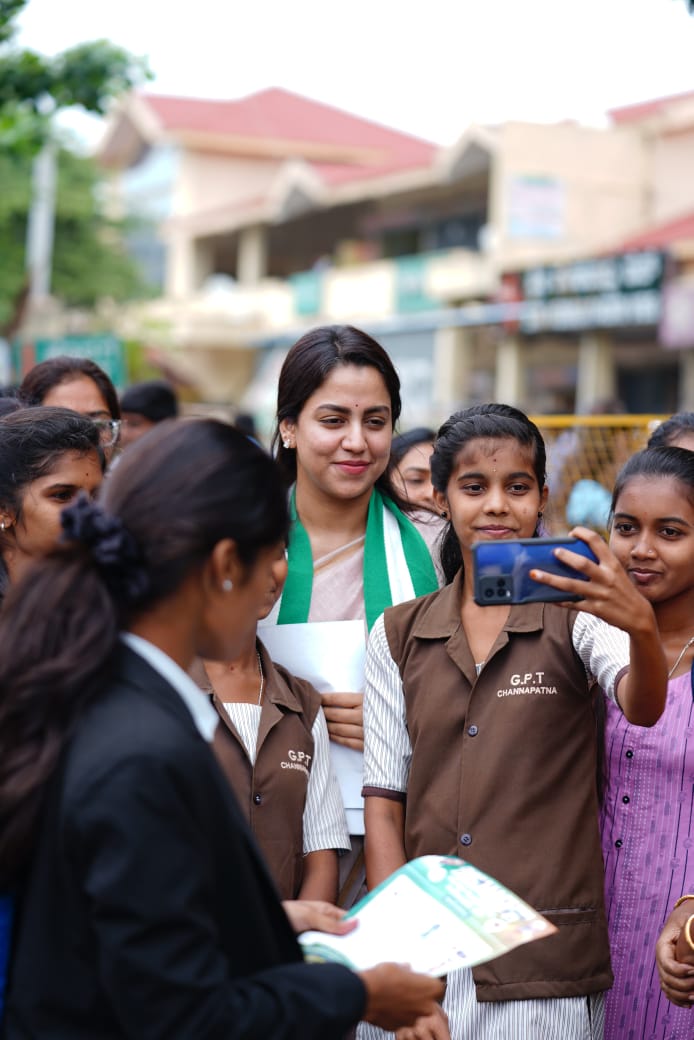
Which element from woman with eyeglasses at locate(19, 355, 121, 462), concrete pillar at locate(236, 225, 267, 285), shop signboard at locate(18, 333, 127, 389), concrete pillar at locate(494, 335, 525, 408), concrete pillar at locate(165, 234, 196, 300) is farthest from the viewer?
concrete pillar at locate(165, 234, 196, 300)

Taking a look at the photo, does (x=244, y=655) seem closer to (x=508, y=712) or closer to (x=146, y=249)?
(x=508, y=712)

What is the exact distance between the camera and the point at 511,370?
2162cm

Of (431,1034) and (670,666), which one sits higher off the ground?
(670,666)

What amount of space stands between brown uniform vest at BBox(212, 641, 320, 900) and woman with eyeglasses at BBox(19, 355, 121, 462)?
6.40 feet

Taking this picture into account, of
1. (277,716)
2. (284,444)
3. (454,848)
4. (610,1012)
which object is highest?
(284,444)

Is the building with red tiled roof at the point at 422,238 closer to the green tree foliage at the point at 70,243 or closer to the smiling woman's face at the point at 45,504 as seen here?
the green tree foliage at the point at 70,243

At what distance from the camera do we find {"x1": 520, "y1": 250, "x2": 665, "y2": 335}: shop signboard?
59.6 ft

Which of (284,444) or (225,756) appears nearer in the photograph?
(225,756)

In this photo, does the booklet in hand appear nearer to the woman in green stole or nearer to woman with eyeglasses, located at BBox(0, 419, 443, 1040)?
woman with eyeglasses, located at BBox(0, 419, 443, 1040)

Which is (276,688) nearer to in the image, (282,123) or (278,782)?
(278,782)

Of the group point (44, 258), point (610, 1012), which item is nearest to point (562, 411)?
point (44, 258)

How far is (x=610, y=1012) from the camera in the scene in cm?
304

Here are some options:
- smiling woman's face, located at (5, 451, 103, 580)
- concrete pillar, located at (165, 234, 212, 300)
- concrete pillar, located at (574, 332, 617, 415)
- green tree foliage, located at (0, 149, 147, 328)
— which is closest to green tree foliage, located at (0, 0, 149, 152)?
smiling woman's face, located at (5, 451, 103, 580)

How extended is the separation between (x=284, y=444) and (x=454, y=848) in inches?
46.6
